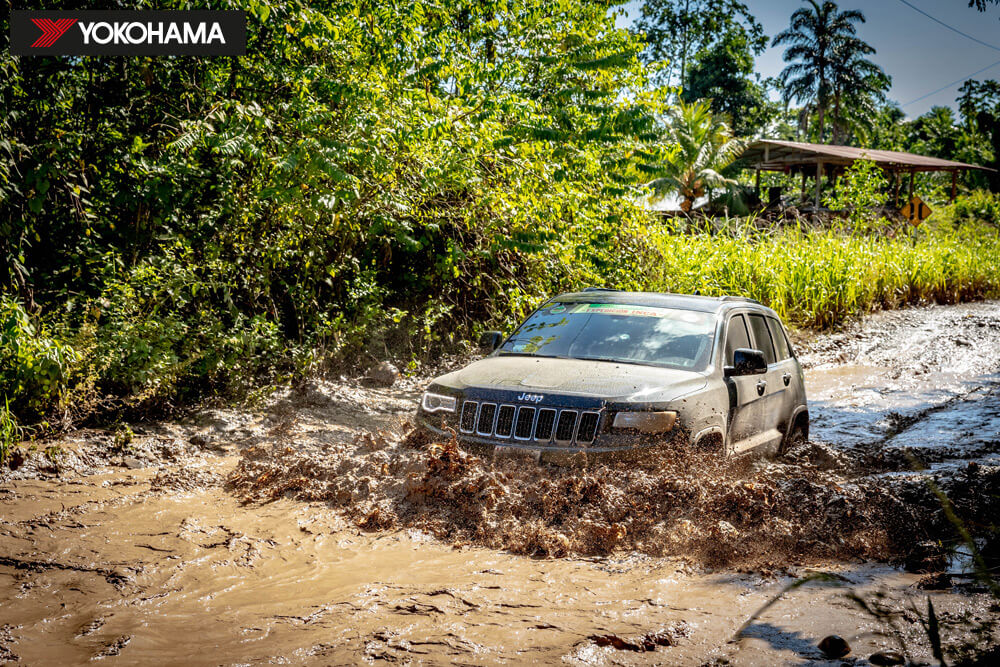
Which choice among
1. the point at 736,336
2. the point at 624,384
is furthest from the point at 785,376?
the point at 624,384

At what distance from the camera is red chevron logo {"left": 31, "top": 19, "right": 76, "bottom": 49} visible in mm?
7559

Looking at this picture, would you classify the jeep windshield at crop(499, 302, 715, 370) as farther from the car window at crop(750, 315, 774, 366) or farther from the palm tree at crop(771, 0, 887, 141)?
the palm tree at crop(771, 0, 887, 141)

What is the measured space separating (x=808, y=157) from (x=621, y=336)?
97.2 ft

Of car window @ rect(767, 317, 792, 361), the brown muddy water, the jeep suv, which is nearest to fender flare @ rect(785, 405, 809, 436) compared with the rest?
the jeep suv

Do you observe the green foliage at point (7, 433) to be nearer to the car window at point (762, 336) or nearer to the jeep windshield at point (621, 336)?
the jeep windshield at point (621, 336)

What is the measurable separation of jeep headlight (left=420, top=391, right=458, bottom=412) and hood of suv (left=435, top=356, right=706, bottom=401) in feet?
0.32

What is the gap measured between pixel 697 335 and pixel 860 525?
1.87 m

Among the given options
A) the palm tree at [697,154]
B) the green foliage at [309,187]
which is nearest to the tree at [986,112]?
the palm tree at [697,154]

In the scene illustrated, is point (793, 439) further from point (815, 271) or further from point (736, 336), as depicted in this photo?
point (815, 271)

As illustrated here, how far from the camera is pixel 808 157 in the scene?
32844mm

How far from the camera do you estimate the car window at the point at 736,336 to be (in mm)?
6368

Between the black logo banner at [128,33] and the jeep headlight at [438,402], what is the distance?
4935 mm

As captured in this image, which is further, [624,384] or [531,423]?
[624,384]

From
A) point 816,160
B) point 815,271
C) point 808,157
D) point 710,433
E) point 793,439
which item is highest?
point 808,157
